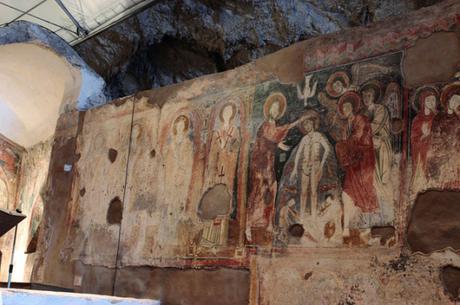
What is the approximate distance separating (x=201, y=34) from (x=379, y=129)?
6468 millimetres

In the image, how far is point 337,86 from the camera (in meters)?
4.77

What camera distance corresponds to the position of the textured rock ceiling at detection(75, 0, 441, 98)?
9.69m

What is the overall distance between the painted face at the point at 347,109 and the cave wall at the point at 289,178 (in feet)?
0.06

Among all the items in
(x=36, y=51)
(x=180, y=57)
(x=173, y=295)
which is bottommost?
(x=173, y=295)

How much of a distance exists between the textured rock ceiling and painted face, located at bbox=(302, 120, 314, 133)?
194 inches

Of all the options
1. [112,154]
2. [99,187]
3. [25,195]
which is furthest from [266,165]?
[25,195]

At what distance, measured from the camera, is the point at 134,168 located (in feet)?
20.9

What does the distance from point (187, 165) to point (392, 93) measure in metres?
2.26

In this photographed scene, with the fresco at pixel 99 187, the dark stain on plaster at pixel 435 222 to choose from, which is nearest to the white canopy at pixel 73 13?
the fresco at pixel 99 187

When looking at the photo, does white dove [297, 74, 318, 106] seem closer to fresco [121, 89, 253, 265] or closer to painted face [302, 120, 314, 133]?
painted face [302, 120, 314, 133]

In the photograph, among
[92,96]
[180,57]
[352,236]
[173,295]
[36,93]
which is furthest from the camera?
[180,57]

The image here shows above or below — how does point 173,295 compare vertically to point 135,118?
below

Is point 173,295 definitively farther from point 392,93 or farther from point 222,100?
point 392,93

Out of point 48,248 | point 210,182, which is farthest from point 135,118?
point 48,248
